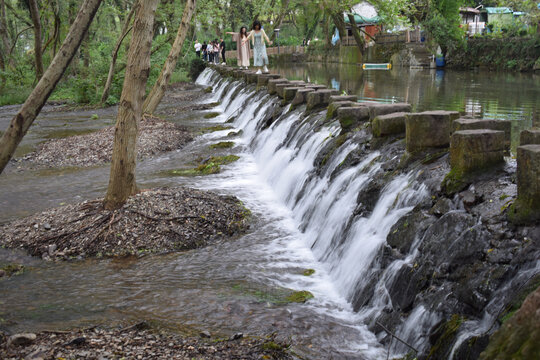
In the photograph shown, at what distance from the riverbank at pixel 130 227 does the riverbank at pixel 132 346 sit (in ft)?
8.51

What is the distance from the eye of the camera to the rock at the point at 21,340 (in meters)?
4.61

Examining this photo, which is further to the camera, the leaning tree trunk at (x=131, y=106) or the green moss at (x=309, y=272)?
the leaning tree trunk at (x=131, y=106)

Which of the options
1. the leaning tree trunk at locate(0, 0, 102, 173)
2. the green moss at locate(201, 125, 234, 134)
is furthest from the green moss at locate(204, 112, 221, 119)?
the leaning tree trunk at locate(0, 0, 102, 173)

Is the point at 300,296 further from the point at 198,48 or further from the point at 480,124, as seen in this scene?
the point at 198,48

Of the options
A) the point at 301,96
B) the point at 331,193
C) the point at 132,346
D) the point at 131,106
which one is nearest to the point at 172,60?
the point at 301,96

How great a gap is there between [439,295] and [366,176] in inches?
122

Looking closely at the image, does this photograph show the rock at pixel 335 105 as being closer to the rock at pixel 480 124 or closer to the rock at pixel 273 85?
the rock at pixel 480 124

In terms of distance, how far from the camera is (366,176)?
24.7 ft

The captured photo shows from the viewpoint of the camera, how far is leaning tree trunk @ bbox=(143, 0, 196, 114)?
16062 mm

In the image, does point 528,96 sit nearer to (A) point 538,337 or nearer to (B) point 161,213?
(B) point 161,213

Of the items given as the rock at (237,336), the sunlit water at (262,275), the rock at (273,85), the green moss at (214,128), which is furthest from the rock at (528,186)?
the green moss at (214,128)

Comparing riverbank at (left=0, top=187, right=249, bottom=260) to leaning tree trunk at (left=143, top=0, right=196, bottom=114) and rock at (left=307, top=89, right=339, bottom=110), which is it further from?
leaning tree trunk at (left=143, top=0, right=196, bottom=114)

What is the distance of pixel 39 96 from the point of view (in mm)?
5789

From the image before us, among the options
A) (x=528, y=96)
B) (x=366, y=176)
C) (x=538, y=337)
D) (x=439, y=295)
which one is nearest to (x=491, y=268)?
(x=439, y=295)
